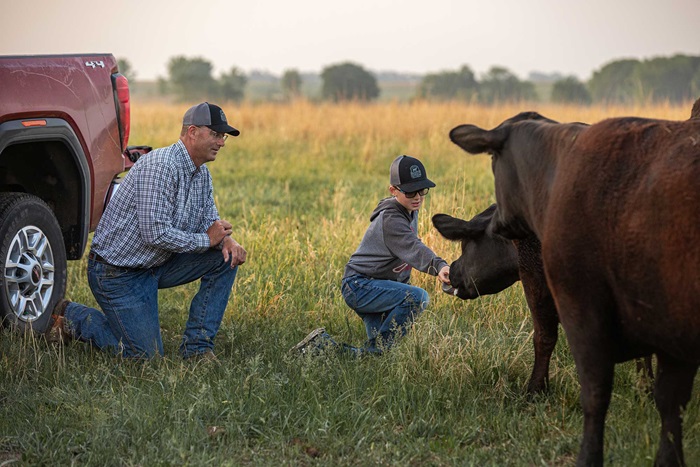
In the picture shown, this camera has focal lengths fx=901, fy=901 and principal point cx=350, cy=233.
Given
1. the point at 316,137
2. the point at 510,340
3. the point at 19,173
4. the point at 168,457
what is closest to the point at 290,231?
the point at 19,173

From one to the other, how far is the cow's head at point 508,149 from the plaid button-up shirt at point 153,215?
2159mm

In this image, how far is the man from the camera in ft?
18.2

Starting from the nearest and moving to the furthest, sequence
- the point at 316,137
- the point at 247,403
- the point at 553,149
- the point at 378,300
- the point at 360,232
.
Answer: the point at 553,149 < the point at 247,403 < the point at 378,300 < the point at 360,232 < the point at 316,137

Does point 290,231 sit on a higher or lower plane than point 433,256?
lower

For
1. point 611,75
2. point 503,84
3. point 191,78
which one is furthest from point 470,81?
→ point 191,78

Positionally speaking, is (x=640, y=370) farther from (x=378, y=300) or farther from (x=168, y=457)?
(x=168, y=457)

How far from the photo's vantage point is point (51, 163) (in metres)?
6.21

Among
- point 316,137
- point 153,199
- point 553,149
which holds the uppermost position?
point 553,149

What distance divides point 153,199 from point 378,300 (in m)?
1.56

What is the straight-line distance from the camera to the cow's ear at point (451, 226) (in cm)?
504

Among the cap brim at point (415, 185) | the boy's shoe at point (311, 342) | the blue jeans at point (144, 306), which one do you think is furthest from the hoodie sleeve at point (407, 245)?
the blue jeans at point (144, 306)

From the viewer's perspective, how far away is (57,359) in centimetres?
534

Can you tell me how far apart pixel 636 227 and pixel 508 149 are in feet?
2.82

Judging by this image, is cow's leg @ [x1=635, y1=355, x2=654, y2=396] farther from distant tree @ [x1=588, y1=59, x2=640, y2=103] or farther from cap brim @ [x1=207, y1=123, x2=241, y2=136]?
distant tree @ [x1=588, y1=59, x2=640, y2=103]
